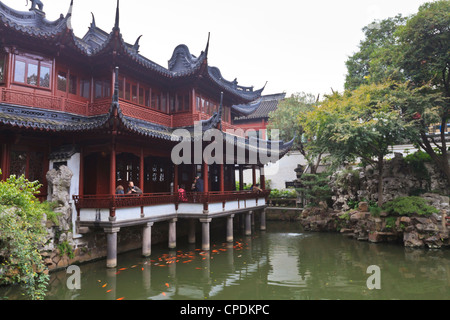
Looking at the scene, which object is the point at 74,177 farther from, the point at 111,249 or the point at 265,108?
the point at 265,108

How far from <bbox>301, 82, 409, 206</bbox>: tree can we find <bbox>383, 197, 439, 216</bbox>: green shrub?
1310 millimetres

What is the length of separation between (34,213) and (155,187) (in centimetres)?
751

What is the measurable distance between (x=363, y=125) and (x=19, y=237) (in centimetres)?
1405

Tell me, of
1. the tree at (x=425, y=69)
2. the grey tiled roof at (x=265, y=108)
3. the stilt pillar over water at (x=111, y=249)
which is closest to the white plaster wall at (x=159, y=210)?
the stilt pillar over water at (x=111, y=249)

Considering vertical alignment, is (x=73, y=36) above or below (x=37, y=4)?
below

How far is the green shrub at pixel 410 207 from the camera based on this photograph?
44.5ft

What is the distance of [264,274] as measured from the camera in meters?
10.1

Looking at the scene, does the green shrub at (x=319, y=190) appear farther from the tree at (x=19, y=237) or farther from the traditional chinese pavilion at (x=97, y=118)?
the tree at (x=19, y=237)

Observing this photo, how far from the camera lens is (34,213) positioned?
24.9 feet

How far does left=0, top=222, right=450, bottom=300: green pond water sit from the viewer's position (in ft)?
27.1

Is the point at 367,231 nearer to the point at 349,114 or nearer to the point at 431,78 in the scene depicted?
the point at 349,114

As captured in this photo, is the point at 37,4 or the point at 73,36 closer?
the point at 73,36

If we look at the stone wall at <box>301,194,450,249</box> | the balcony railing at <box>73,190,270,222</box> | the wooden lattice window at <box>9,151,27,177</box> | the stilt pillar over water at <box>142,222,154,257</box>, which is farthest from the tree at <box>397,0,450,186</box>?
the wooden lattice window at <box>9,151,27,177</box>

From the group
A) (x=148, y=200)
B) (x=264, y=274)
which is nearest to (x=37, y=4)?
(x=148, y=200)
